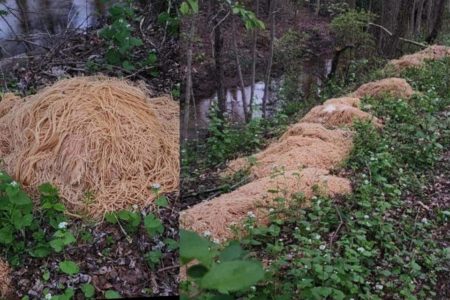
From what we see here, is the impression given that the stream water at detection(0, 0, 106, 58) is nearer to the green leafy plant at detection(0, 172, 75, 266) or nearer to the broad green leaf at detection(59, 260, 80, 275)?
the green leafy plant at detection(0, 172, 75, 266)

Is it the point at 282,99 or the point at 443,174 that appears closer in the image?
the point at 443,174

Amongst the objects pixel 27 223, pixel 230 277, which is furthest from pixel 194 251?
pixel 27 223

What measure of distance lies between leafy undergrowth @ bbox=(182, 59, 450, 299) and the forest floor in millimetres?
213

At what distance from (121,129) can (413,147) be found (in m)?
1.69

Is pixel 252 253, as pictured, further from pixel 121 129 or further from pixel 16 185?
pixel 16 185

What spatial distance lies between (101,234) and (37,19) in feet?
2.08

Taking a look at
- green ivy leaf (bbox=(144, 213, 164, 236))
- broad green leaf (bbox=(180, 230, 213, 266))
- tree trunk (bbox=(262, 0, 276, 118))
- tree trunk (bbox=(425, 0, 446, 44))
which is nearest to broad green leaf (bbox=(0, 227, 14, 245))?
green ivy leaf (bbox=(144, 213, 164, 236))

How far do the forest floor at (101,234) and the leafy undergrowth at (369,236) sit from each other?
21 cm

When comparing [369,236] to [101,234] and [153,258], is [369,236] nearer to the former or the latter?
[153,258]

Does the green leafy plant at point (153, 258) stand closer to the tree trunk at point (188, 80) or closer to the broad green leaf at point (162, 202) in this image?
the broad green leaf at point (162, 202)

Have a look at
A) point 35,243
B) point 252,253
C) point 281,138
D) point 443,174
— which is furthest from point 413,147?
point 35,243

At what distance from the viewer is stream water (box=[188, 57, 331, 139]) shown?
91.8 inches

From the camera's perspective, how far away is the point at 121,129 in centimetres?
149

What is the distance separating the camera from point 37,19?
150 cm
